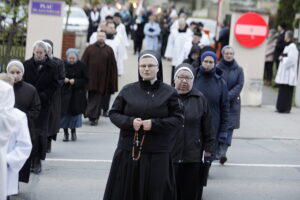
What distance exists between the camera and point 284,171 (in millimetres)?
12516

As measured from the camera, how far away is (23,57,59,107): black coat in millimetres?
11232

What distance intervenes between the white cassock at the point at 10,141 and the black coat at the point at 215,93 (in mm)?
3372

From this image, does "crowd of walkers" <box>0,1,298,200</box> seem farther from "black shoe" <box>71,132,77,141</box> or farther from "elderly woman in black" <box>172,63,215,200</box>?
"black shoe" <box>71,132,77,141</box>

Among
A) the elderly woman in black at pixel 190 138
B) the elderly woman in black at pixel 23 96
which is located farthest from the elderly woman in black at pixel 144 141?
the elderly woman in black at pixel 23 96

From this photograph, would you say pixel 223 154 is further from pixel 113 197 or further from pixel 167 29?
pixel 167 29

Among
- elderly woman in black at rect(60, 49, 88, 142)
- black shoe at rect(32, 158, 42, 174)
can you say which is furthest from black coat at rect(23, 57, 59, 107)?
elderly woman in black at rect(60, 49, 88, 142)

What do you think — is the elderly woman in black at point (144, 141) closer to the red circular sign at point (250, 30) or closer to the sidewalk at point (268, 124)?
the sidewalk at point (268, 124)

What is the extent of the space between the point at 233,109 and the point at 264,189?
1.68m

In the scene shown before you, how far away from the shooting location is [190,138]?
28.3 ft

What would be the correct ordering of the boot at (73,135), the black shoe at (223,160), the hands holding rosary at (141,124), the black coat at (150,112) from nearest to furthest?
→ the hands holding rosary at (141,124)
the black coat at (150,112)
the black shoe at (223,160)
the boot at (73,135)

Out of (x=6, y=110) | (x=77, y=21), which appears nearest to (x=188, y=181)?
(x=6, y=110)

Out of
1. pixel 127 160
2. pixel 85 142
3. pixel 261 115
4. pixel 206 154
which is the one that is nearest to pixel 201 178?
pixel 206 154

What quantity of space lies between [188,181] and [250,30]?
1237 centimetres

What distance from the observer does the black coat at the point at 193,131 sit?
8.56m
